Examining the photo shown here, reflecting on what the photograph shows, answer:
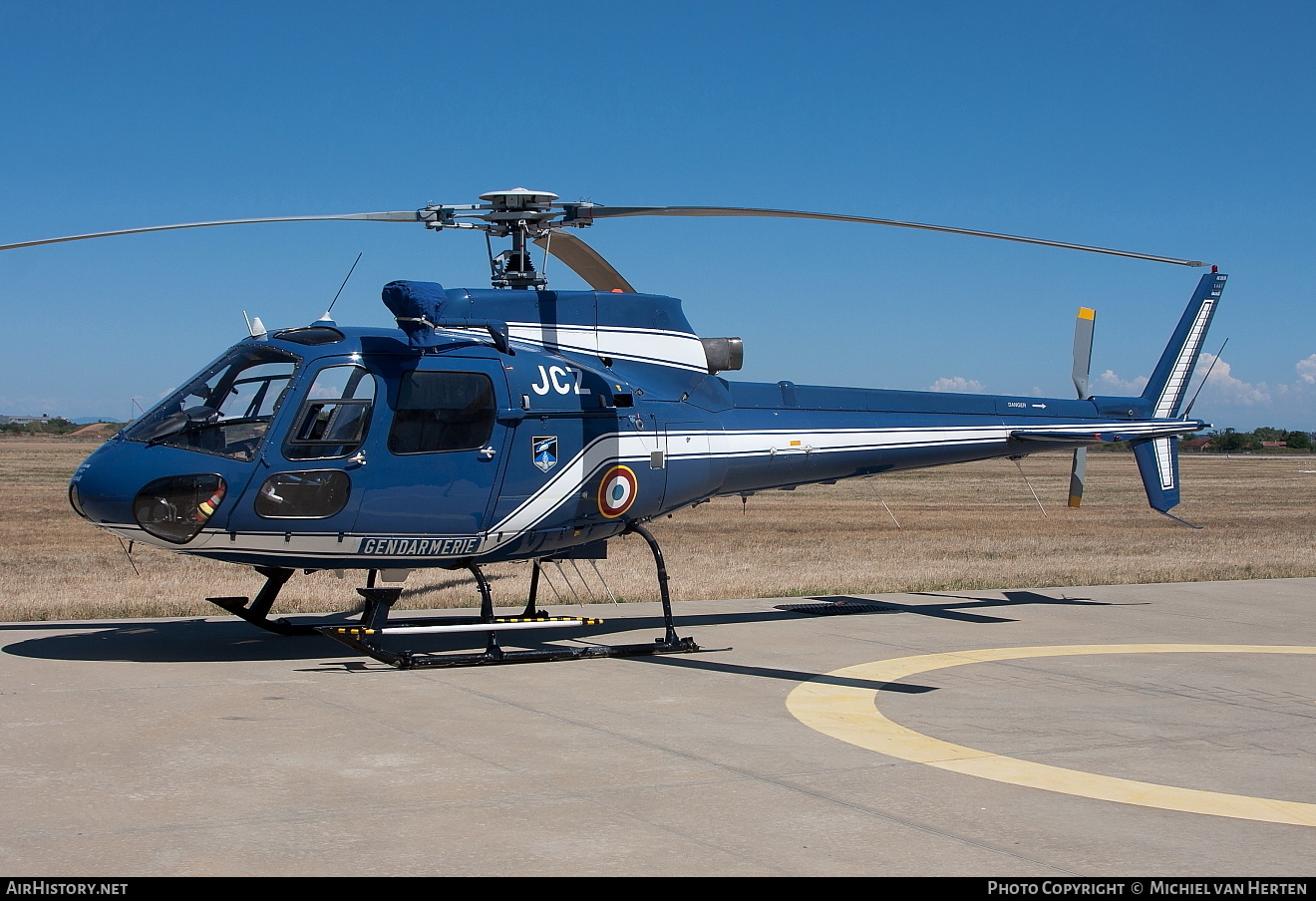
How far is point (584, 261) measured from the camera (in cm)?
1217

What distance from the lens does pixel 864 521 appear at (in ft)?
106

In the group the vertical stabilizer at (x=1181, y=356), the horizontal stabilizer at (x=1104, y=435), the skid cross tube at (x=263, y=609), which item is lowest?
the skid cross tube at (x=263, y=609)

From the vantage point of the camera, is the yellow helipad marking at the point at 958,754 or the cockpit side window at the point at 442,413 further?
the cockpit side window at the point at 442,413

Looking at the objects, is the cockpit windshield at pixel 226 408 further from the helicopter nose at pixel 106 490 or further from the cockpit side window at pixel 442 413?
the cockpit side window at pixel 442 413

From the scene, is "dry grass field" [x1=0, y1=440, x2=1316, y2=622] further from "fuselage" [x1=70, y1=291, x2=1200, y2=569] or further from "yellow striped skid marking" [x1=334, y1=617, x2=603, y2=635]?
"yellow striped skid marking" [x1=334, y1=617, x2=603, y2=635]

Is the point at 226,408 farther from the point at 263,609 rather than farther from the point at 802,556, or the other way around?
the point at 802,556

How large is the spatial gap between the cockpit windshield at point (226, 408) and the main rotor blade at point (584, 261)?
9.35 feet

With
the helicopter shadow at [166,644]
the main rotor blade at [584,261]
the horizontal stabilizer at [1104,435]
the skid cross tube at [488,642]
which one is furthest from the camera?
the horizontal stabilizer at [1104,435]

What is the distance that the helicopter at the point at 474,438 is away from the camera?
31.9 ft

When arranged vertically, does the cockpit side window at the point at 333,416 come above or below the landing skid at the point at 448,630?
above

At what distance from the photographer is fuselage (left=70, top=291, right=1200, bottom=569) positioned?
31.8 feet

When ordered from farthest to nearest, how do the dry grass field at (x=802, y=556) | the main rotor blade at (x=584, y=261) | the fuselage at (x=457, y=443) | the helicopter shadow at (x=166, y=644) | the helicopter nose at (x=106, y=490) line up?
the dry grass field at (x=802, y=556), the main rotor blade at (x=584, y=261), the helicopter shadow at (x=166, y=644), the fuselage at (x=457, y=443), the helicopter nose at (x=106, y=490)

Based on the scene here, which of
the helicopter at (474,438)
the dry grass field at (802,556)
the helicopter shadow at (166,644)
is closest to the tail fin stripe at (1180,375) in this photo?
the dry grass field at (802,556)

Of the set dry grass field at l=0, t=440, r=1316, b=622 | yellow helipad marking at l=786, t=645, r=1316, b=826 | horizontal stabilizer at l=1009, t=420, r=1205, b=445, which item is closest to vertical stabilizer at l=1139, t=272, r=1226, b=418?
horizontal stabilizer at l=1009, t=420, r=1205, b=445
